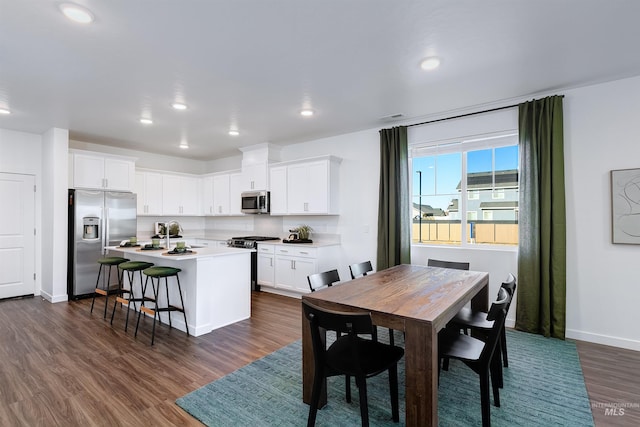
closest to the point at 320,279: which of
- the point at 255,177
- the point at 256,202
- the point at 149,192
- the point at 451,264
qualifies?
the point at 451,264

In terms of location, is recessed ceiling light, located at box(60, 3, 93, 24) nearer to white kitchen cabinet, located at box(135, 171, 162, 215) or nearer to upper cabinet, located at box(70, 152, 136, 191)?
upper cabinet, located at box(70, 152, 136, 191)

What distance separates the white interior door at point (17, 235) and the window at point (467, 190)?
6.09 metres

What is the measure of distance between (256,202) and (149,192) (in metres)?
2.26

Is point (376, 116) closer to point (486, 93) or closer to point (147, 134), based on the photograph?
point (486, 93)

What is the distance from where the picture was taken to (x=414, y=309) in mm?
1840

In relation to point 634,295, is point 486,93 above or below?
above

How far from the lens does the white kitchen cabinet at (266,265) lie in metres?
5.38

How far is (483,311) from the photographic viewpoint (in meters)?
3.09

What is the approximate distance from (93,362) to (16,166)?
405cm

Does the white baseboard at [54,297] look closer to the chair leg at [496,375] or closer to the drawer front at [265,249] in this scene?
the drawer front at [265,249]

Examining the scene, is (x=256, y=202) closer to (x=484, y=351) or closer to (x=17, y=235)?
(x=17, y=235)

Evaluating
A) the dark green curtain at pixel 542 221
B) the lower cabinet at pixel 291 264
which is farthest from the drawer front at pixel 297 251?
the dark green curtain at pixel 542 221

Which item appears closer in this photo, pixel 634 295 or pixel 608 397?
pixel 608 397

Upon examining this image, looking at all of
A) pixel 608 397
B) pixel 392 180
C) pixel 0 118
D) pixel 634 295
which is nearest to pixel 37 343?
pixel 0 118
